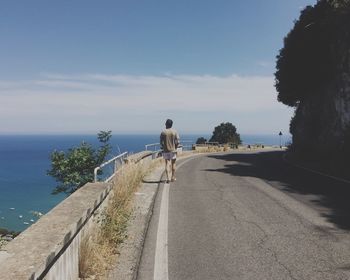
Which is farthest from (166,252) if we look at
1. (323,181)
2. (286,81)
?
(286,81)

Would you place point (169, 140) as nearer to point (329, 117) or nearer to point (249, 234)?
point (249, 234)

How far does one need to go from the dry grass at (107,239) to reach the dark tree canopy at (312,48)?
63.4ft

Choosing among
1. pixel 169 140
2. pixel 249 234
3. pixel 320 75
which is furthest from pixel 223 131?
pixel 249 234

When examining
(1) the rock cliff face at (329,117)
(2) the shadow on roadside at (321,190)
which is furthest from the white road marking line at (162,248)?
(1) the rock cliff face at (329,117)

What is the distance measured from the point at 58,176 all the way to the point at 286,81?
19.3 m

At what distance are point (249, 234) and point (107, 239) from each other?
253 centimetres

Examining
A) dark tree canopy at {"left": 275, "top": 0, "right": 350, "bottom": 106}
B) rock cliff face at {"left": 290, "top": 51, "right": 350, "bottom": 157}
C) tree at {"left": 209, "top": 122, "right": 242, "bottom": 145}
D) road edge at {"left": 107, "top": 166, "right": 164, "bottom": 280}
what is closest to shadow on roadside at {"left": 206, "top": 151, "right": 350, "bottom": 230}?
road edge at {"left": 107, "top": 166, "right": 164, "bottom": 280}

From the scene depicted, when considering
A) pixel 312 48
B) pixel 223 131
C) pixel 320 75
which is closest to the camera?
pixel 312 48

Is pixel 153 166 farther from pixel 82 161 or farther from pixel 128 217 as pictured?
pixel 82 161

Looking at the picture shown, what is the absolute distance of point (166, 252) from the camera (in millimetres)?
6562

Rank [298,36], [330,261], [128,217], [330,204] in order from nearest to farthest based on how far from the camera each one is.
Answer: [330,261] → [128,217] → [330,204] → [298,36]

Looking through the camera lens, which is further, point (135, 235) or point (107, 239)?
point (135, 235)

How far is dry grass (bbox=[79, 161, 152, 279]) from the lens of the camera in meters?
5.53

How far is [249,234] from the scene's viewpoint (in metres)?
7.55
